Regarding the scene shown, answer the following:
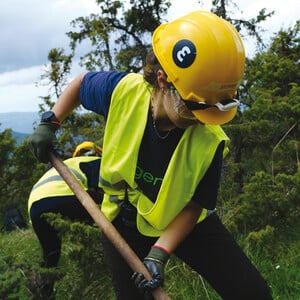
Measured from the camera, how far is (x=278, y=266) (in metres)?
3.57

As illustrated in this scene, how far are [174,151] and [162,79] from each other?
1.07 feet

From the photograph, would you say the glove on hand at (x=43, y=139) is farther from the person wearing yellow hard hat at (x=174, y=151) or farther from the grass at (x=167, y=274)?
the grass at (x=167, y=274)

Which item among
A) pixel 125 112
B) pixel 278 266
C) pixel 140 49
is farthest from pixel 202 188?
pixel 140 49

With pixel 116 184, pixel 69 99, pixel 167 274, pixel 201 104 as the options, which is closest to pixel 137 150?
pixel 116 184

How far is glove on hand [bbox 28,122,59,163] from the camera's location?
2.88 meters

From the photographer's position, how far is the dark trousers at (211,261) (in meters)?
2.44

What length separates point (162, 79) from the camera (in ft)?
7.80

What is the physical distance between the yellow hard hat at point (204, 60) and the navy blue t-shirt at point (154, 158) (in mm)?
189

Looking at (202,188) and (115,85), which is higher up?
(115,85)

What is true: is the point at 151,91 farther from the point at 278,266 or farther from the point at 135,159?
the point at 278,266

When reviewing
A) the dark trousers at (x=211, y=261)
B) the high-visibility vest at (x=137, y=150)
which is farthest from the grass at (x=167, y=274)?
the high-visibility vest at (x=137, y=150)

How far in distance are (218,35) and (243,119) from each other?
219 cm

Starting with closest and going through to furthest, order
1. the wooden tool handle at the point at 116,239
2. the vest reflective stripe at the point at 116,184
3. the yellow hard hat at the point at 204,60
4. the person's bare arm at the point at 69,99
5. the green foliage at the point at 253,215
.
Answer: the yellow hard hat at the point at 204,60 < the wooden tool handle at the point at 116,239 < the vest reflective stripe at the point at 116,184 < the person's bare arm at the point at 69,99 < the green foliage at the point at 253,215

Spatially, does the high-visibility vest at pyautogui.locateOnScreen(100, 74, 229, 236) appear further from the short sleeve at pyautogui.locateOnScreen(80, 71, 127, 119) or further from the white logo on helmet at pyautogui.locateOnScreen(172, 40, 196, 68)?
the white logo on helmet at pyautogui.locateOnScreen(172, 40, 196, 68)
